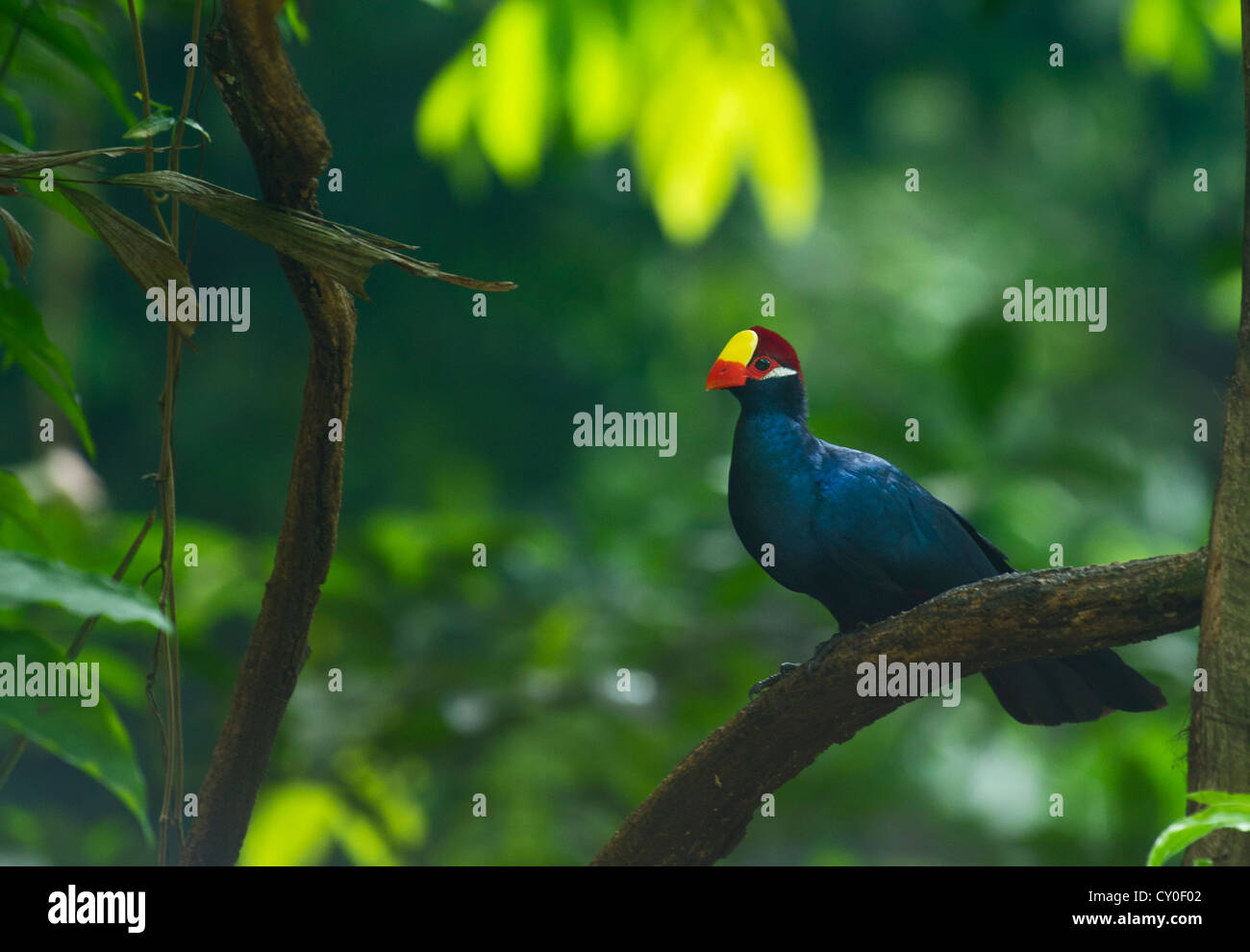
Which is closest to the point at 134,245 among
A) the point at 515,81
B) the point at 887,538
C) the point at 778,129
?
the point at 887,538

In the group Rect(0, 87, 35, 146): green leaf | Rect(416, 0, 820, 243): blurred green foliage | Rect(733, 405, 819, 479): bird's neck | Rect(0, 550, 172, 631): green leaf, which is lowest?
Rect(0, 550, 172, 631): green leaf

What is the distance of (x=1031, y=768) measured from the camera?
3711mm

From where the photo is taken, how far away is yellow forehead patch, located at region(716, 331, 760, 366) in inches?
57.1

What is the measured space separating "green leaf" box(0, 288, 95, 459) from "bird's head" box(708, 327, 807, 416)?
703 mm

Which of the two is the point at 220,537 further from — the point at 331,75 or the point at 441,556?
the point at 331,75

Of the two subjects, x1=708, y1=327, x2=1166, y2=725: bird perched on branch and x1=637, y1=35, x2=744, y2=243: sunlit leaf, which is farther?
x1=637, y1=35, x2=744, y2=243: sunlit leaf

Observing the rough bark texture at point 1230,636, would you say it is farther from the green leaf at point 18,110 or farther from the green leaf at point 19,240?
the green leaf at point 18,110

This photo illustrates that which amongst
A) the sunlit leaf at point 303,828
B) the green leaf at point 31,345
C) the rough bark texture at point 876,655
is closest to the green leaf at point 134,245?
the green leaf at point 31,345

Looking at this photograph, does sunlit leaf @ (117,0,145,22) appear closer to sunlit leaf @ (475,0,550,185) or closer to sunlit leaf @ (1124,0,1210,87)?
sunlit leaf @ (475,0,550,185)

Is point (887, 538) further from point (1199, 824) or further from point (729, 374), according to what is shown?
point (1199, 824)

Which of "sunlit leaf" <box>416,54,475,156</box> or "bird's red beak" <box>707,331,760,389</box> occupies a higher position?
"sunlit leaf" <box>416,54,475,156</box>

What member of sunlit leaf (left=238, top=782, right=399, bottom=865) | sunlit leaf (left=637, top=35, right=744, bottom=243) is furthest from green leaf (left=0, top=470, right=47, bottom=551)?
sunlit leaf (left=238, top=782, right=399, bottom=865)

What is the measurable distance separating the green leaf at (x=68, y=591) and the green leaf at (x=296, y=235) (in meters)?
0.34
